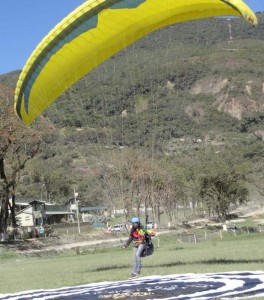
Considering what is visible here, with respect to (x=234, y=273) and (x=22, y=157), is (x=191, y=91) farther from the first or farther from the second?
(x=234, y=273)

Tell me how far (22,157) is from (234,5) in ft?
107

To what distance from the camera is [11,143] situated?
37562 millimetres

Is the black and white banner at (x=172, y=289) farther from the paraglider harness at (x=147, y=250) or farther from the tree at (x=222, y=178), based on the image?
the tree at (x=222, y=178)

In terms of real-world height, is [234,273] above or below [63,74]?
below

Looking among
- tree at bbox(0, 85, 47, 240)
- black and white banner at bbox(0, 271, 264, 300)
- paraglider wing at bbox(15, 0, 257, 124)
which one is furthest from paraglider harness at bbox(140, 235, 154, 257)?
tree at bbox(0, 85, 47, 240)

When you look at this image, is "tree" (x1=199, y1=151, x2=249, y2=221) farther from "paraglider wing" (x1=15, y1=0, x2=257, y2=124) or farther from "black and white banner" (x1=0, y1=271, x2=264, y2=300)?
"black and white banner" (x1=0, y1=271, x2=264, y2=300)

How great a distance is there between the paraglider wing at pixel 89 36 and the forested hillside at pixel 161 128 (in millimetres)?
1353

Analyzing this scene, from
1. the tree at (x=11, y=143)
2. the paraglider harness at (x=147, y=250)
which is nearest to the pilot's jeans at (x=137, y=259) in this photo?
the paraglider harness at (x=147, y=250)

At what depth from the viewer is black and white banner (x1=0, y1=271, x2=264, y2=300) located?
915cm

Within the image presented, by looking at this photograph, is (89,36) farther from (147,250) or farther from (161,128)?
(161,128)

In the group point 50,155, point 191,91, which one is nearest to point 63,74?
point 50,155

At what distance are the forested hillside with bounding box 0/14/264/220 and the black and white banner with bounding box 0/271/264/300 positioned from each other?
14.6 ft

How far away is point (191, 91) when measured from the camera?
169625mm

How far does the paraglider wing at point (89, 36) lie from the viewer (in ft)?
38.9
